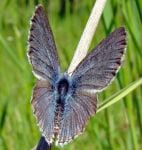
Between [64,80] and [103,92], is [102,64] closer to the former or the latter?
[64,80]

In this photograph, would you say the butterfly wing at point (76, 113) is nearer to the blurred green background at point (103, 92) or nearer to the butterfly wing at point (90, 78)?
the butterfly wing at point (90, 78)

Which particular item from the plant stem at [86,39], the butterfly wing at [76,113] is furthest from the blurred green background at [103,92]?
the butterfly wing at [76,113]

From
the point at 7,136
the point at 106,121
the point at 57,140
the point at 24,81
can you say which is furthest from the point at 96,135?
the point at 57,140

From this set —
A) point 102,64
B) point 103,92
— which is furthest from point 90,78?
point 103,92

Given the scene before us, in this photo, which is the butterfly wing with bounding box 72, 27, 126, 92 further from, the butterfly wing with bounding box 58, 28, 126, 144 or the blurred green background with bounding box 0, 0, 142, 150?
the blurred green background with bounding box 0, 0, 142, 150

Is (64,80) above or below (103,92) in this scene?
above

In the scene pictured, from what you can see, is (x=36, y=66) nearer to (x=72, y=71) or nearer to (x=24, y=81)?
(x=72, y=71)
